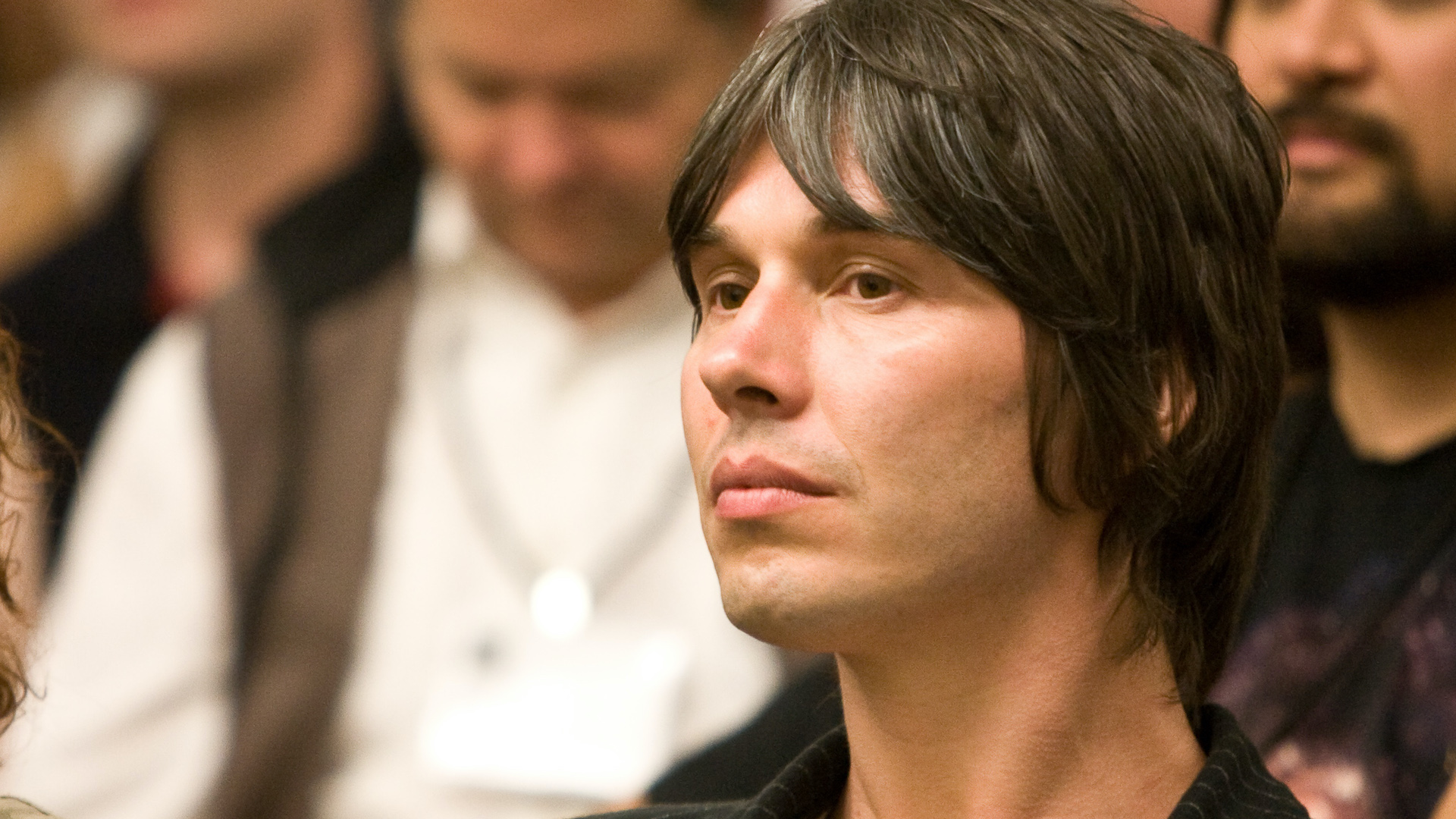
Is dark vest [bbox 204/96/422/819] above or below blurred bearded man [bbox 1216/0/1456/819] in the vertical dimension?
below

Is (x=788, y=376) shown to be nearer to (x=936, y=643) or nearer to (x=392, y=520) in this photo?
(x=936, y=643)

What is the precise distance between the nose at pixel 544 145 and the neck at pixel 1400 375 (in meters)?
1.12

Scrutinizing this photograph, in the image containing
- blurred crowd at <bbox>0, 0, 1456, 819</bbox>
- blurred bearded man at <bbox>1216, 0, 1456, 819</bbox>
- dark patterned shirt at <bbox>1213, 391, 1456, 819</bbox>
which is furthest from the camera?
→ blurred crowd at <bbox>0, 0, 1456, 819</bbox>

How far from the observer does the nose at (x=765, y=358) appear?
115 cm

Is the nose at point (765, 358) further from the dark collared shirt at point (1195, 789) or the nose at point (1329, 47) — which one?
the nose at point (1329, 47)

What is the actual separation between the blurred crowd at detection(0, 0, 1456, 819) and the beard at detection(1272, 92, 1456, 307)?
0.29 feet

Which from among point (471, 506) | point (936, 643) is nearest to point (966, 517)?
point (936, 643)

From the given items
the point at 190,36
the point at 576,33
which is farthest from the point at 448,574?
the point at 190,36

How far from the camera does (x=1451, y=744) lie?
5.35 feet

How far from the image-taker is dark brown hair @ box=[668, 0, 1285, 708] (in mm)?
1146

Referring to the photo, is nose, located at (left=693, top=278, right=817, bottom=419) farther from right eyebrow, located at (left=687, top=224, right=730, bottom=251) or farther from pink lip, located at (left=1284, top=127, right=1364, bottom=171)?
pink lip, located at (left=1284, top=127, right=1364, bottom=171)

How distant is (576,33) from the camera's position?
2.50 meters

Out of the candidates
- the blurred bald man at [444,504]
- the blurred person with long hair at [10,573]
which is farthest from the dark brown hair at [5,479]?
the blurred bald man at [444,504]

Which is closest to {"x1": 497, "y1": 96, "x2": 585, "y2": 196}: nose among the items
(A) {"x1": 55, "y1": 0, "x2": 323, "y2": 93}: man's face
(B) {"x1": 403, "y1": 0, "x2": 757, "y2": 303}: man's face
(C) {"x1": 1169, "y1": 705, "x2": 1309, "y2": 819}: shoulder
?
(B) {"x1": 403, "y1": 0, "x2": 757, "y2": 303}: man's face
